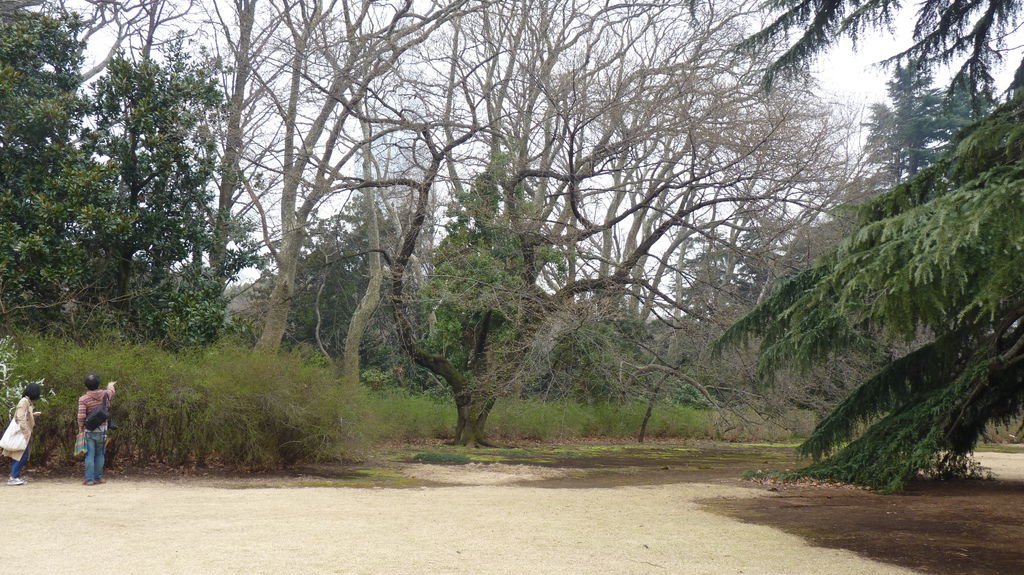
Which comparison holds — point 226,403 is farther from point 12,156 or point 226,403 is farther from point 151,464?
point 12,156

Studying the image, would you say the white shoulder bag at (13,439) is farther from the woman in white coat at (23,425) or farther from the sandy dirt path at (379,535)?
the sandy dirt path at (379,535)

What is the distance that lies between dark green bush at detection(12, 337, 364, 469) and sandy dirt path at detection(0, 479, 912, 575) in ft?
4.48

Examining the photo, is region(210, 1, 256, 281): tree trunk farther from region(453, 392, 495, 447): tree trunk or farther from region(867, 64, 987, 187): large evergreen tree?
region(867, 64, 987, 187): large evergreen tree

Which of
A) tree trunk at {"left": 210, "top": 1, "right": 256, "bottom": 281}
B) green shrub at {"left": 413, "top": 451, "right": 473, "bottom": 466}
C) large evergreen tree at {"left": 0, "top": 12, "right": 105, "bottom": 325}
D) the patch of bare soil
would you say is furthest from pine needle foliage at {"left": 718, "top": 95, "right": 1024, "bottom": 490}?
large evergreen tree at {"left": 0, "top": 12, "right": 105, "bottom": 325}

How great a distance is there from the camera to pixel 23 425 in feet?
31.8

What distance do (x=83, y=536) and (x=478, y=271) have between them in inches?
442

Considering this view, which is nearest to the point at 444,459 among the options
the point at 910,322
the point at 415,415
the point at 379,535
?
the point at 415,415

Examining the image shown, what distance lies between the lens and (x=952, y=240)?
18.4 ft

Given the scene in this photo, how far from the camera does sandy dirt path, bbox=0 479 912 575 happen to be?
18.4ft

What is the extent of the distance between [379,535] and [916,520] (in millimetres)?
5381

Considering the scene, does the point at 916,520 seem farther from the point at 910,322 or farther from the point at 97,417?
the point at 97,417

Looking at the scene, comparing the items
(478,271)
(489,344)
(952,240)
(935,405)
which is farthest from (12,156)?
(935,405)

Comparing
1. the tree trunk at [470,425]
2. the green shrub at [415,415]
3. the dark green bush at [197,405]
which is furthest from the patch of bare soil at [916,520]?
the green shrub at [415,415]

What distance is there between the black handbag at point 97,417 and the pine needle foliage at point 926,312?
27.9 ft
